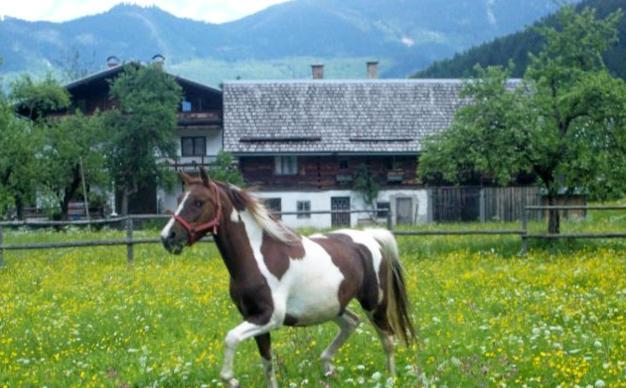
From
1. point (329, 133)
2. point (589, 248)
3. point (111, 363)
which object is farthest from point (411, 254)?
point (329, 133)

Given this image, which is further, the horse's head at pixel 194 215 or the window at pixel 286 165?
the window at pixel 286 165

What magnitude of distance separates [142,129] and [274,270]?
3615 cm

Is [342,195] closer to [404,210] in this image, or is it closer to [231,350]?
[404,210]

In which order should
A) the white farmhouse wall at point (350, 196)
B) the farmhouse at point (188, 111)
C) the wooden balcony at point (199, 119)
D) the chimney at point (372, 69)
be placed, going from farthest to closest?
the chimney at point (372, 69), the farmhouse at point (188, 111), the wooden balcony at point (199, 119), the white farmhouse wall at point (350, 196)

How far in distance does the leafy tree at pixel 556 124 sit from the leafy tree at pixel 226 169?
19349 millimetres

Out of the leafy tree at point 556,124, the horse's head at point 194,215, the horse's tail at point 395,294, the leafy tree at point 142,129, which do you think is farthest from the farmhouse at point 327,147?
the horse's head at point 194,215

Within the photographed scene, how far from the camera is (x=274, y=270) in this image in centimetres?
811

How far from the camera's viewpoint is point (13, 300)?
14.9 metres

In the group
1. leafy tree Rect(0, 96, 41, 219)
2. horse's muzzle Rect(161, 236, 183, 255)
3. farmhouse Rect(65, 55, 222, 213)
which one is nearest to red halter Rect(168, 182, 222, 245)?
horse's muzzle Rect(161, 236, 183, 255)

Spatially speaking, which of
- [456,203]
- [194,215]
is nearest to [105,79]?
[456,203]

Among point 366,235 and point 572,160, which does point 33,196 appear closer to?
point 572,160

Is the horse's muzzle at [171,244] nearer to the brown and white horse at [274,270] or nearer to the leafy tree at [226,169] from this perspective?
the brown and white horse at [274,270]

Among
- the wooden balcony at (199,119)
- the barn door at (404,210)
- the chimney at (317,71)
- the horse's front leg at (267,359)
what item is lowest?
the barn door at (404,210)

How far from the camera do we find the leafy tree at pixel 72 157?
40.2m
